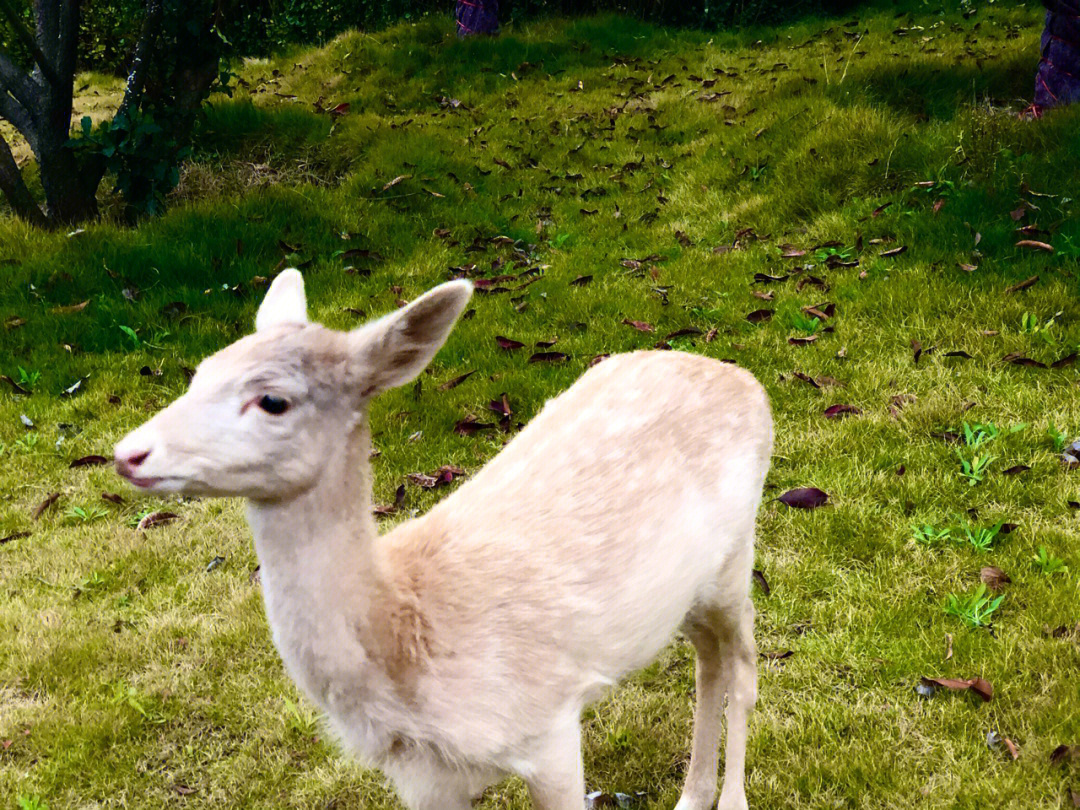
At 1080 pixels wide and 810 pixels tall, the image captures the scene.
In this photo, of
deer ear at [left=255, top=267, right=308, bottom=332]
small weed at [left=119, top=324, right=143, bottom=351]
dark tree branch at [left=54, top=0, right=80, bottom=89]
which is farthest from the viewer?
dark tree branch at [left=54, top=0, right=80, bottom=89]

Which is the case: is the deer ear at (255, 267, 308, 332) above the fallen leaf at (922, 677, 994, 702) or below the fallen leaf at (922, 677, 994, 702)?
above

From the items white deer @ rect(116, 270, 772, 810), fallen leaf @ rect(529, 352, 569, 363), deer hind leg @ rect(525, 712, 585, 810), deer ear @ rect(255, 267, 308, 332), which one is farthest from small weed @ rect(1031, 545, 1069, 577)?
deer ear @ rect(255, 267, 308, 332)

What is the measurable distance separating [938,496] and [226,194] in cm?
673

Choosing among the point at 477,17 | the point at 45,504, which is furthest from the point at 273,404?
the point at 477,17

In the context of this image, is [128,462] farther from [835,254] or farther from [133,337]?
[835,254]

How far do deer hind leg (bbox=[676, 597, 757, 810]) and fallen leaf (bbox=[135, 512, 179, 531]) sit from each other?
313 centimetres

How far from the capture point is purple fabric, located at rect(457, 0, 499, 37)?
1288cm

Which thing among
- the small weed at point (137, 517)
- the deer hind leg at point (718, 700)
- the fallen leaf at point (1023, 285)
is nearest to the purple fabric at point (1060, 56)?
the fallen leaf at point (1023, 285)

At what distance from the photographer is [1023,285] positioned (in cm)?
573

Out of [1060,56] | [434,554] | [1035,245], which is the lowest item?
[1035,245]

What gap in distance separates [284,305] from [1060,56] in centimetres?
786

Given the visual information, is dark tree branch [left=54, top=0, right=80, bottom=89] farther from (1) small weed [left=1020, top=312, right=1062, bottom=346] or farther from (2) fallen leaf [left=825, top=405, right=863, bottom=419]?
(1) small weed [left=1020, top=312, right=1062, bottom=346]

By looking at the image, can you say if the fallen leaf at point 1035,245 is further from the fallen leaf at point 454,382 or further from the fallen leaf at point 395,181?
the fallen leaf at point 395,181

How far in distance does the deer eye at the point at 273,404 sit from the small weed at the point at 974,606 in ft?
9.42
